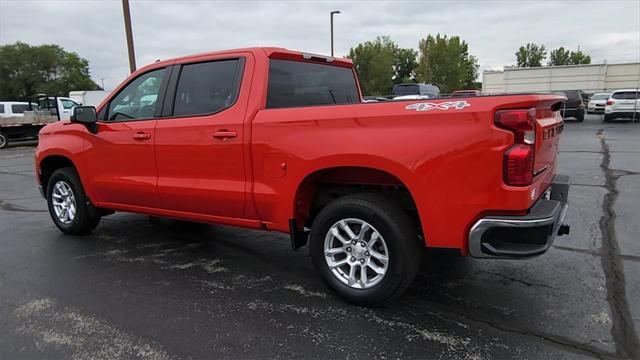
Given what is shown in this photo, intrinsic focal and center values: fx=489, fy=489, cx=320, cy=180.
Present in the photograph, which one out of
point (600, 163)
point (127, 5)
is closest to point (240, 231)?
point (600, 163)

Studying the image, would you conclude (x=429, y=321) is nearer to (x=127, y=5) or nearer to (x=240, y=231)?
(x=240, y=231)

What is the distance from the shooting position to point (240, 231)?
231 inches

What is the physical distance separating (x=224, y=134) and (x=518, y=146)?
2.25 metres

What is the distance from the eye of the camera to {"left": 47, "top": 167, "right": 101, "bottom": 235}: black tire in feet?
18.2

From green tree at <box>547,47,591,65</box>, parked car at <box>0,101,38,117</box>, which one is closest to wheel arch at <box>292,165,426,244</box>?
parked car at <box>0,101,38,117</box>

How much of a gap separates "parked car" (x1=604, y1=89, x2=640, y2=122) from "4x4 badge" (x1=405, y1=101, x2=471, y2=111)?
24.6 meters

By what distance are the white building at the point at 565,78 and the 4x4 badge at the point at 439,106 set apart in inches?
1521

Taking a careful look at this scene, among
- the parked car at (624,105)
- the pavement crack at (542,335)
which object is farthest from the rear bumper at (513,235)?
the parked car at (624,105)

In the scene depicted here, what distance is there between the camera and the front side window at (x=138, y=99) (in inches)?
186

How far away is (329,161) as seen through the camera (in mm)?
3486

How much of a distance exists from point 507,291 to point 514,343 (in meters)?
0.86

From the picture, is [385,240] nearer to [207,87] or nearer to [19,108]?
[207,87]

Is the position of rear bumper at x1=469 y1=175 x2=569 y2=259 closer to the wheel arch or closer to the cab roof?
the wheel arch

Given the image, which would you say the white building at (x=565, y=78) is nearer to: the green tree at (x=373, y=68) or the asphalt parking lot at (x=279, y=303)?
the green tree at (x=373, y=68)
